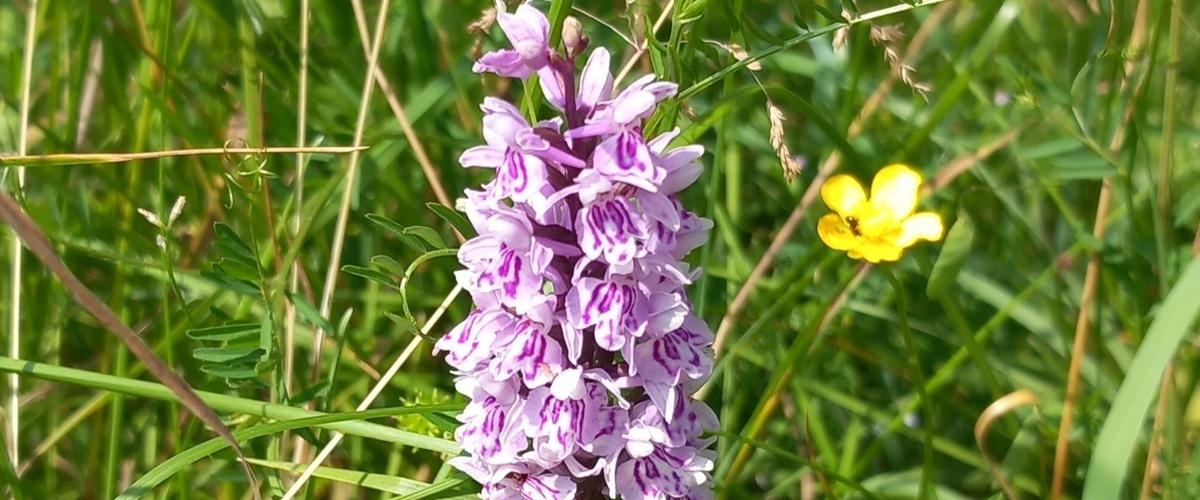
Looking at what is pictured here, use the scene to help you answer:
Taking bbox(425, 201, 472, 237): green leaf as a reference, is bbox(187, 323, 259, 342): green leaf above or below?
below

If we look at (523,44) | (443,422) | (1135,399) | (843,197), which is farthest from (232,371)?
(1135,399)

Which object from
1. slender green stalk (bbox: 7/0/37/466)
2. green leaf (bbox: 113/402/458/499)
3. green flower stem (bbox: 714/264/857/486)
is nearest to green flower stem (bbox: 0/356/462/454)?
green leaf (bbox: 113/402/458/499)

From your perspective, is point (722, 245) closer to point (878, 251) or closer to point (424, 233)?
point (878, 251)

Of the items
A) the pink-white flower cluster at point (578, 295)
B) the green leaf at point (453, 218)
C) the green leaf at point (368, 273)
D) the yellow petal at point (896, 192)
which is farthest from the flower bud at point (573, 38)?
the yellow petal at point (896, 192)

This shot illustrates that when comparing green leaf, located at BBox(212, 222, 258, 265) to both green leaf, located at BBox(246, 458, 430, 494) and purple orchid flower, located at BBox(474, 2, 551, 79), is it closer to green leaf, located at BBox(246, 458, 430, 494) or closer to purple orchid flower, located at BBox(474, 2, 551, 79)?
green leaf, located at BBox(246, 458, 430, 494)

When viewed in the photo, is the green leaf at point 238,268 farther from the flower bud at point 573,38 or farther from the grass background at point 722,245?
the flower bud at point 573,38

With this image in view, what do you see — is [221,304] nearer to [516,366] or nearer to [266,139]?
[266,139]

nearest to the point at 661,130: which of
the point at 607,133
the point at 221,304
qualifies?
the point at 607,133
